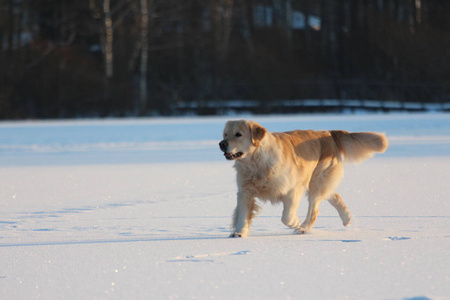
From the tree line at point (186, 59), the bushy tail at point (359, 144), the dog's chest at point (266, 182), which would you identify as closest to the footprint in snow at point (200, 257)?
the dog's chest at point (266, 182)

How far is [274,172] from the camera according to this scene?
4664 millimetres

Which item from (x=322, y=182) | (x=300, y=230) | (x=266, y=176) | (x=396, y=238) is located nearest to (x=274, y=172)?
(x=266, y=176)

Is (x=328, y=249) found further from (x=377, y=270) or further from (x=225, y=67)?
(x=225, y=67)

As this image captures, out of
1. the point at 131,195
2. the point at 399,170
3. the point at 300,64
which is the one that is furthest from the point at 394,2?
the point at 131,195

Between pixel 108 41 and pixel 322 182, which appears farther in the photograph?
pixel 108 41

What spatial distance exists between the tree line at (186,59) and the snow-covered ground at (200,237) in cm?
1480

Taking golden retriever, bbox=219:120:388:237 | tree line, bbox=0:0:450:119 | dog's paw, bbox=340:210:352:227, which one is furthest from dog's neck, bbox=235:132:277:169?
tree line, bbox=0:0:450:119

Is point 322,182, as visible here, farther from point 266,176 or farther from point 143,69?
point 143,69

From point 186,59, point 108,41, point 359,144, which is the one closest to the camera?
point 359,144

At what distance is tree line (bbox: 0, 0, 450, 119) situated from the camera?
77.9 feet

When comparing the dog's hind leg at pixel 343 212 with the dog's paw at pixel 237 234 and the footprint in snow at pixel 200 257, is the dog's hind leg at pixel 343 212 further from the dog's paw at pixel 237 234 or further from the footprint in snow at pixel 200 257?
the footprint in snow at pixel 200 257

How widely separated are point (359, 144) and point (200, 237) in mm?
1653

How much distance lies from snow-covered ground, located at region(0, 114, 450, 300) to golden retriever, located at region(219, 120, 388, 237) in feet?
0.51

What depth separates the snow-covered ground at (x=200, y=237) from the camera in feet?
10.4
